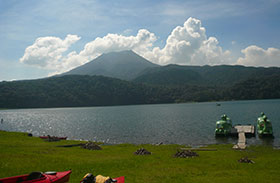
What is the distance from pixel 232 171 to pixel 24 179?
58.3 feet

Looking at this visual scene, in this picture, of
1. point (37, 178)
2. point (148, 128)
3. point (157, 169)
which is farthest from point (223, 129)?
point (37, 178)

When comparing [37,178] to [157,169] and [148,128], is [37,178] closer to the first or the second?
[157,169]

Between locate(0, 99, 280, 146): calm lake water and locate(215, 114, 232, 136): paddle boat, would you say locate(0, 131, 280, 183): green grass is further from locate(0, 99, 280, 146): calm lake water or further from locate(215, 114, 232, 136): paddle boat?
locate(215, 114, 232, 136): paddle boat

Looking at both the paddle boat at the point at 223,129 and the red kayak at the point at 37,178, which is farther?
the paddle boat at the point at 223,129

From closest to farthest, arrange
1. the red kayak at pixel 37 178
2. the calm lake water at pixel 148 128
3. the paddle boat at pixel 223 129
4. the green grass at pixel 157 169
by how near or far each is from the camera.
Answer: the red kayak at pixel 37 178 → the green grass at pixel 157 169 → the calm lake water at pixel 148 128 → the paddle boat at pixel 223 129

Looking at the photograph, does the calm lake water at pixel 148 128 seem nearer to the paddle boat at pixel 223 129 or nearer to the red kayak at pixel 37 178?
the paddle boat at pixel 223 129

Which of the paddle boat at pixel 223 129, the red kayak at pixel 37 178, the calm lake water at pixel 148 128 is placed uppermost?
the red kayak at pixel 37 178

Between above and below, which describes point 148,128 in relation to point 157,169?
below

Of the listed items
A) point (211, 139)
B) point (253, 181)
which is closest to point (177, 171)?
point (253, 181)

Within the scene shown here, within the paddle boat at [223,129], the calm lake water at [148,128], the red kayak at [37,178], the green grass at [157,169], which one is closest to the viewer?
the red kayak at [37,178]

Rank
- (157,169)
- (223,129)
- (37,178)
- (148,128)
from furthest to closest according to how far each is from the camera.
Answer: (148,128)
(223,129)
(157,169)
(37,178)

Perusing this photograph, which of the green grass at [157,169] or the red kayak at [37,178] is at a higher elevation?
the red kayak at [37,178]

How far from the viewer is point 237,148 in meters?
37.9

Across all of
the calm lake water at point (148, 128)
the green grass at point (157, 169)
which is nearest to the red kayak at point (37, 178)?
the green grass at point (157, 169)
